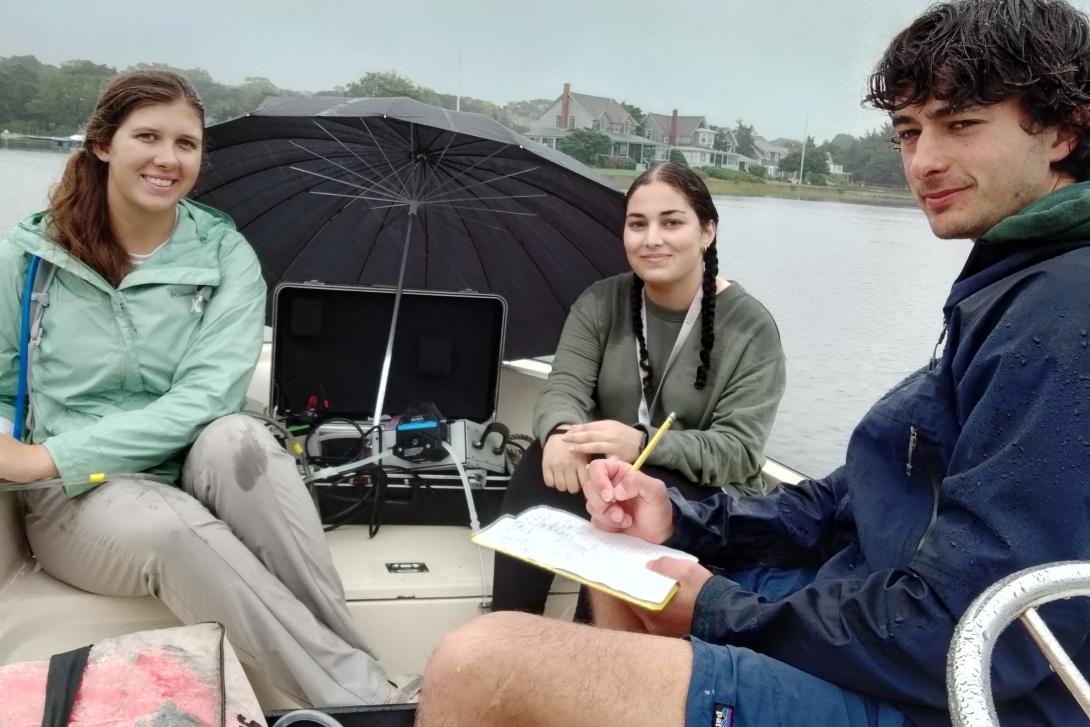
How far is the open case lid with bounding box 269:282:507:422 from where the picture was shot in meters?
2.61

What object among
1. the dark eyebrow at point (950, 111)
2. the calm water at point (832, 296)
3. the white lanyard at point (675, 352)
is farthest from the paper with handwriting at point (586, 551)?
the calm water at point (832, 296)

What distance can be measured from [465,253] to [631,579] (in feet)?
5.89

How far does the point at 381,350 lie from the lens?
271 cm

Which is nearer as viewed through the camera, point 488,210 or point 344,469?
point 344,469

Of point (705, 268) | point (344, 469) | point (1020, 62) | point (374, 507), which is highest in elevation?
point (1020, 62)

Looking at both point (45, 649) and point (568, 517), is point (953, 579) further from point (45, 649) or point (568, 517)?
point (45, 649)

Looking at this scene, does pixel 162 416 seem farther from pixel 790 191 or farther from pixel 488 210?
pixel 790 191

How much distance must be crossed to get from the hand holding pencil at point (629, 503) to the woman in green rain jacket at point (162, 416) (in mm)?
630

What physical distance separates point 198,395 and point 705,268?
4.10ft

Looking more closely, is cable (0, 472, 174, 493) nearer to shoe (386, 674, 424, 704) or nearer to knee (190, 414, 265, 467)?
knee (190, 414, 265, 467)

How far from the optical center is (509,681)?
3.35ft

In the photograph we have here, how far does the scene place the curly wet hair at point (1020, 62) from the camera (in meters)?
1.02

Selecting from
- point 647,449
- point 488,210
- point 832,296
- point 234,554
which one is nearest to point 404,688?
point 234,554

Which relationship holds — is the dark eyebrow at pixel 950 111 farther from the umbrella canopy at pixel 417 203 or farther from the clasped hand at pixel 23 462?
the clasped hand at pixel 23 462
